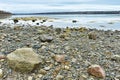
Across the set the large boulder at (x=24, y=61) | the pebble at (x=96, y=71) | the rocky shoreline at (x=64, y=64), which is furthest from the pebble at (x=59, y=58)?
the pebble at (x=96, y=71)

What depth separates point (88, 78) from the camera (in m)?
→ 7.24

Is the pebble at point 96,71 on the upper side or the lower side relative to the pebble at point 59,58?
lower

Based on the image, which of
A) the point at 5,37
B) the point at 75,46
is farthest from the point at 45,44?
the point at 5,37

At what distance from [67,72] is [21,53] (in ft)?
3.88

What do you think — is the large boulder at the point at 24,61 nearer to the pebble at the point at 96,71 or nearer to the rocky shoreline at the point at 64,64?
the rocky shoreline at the point at 64,64

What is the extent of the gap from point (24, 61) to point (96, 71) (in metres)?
1.69

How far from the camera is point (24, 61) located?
718 cm

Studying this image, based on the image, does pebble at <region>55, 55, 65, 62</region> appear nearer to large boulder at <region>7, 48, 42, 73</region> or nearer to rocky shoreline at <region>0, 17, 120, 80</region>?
rocky shoreline at <region>0, 17, 120, 80</region>

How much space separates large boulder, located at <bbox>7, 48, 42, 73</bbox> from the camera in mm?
7188

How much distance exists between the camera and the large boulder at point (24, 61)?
7.19 meters

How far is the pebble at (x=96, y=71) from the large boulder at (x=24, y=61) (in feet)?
3.99

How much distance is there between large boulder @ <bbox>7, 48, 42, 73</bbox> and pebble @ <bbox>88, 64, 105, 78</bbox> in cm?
122

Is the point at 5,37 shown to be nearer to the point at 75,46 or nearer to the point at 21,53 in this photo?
the point at 75,46

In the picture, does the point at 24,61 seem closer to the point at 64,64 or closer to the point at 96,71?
the point at 64,64
